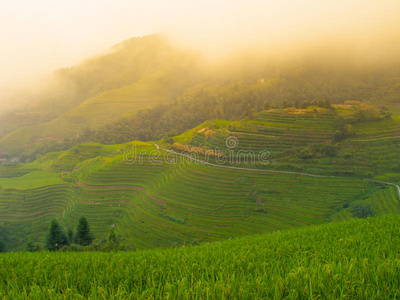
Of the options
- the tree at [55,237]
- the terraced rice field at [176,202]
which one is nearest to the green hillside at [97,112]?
the terraced rice field at [176,202]

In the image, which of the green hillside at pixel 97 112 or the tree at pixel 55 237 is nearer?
the tree at pixel 55 237

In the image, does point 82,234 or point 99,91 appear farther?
point 99,91

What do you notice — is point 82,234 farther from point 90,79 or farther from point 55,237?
point 90,79

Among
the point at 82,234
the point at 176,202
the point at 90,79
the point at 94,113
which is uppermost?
the point at 90,79

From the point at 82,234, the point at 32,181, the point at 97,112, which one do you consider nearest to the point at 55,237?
the point at 82,234

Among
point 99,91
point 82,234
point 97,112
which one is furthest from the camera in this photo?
point 99,91

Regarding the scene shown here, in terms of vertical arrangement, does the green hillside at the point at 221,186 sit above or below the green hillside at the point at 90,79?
below

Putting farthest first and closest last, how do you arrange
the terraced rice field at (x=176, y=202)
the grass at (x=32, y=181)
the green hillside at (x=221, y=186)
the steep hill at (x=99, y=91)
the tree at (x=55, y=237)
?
1. the steep hill at (x=99, y=91)
2. the grass at (x=32, y=181)
3. the green hillside at (x=221, y=186)
4. the terraced rice field at (x=176, y=202)
5. the tree at (x=55, y=237)

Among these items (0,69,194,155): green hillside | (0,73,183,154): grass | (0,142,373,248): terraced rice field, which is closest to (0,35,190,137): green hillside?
(0,69,194,155): green hillside

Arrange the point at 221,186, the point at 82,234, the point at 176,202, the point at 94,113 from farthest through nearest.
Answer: the point at 94,113 < the point at 221,186 < the point at 176,202 < the point at 82,234

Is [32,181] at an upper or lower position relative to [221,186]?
upper

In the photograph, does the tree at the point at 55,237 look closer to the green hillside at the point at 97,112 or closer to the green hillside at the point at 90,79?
the green hillside at the point at 97,112

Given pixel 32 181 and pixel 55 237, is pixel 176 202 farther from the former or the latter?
pixel 32 181

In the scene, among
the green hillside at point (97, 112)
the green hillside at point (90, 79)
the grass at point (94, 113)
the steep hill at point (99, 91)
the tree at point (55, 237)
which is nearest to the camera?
the tree at point (55, 237)
